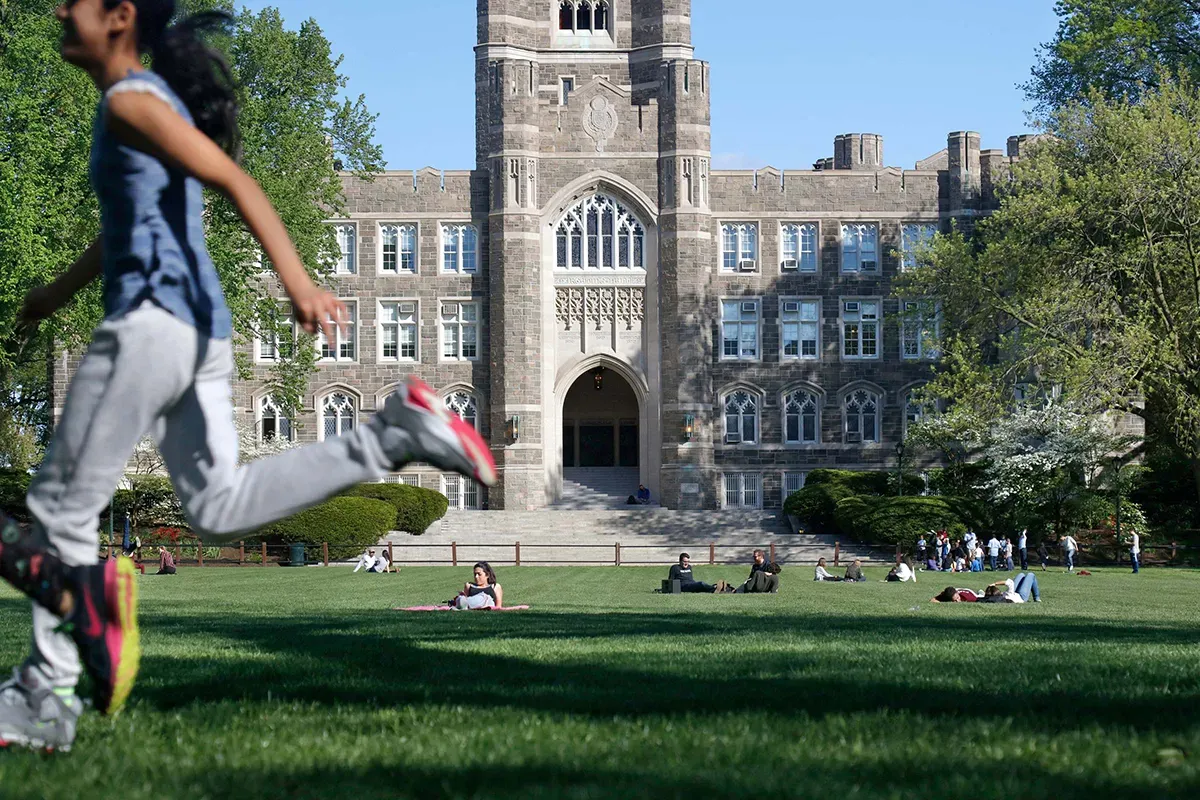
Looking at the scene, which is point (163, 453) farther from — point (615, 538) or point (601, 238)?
point (601, 238)

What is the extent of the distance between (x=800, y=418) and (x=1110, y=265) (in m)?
17.8

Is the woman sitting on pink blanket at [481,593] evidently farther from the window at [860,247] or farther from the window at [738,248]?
the window at [860,247]

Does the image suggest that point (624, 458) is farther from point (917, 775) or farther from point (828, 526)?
point (917, 775)

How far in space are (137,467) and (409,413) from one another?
44.0 m

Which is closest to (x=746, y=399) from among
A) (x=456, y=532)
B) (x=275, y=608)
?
(x=456, y=532)

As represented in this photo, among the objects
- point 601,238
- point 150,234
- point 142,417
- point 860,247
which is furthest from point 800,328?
point 142,417

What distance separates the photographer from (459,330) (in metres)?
52.4

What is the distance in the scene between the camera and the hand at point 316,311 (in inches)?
153

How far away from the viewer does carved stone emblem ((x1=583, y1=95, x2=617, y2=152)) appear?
50.9 meters

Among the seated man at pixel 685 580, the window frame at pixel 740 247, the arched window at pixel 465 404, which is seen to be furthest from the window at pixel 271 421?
the seated man at pixel 685 580

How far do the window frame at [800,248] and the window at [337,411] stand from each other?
1591 cm

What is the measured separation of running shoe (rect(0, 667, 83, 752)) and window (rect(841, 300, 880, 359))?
49.9 metres

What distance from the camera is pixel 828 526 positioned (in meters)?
46.0

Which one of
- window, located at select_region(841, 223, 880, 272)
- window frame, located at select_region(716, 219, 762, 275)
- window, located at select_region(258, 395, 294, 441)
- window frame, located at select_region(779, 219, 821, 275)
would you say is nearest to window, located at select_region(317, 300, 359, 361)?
window, located at select_region(258, 395, 294, 441)
